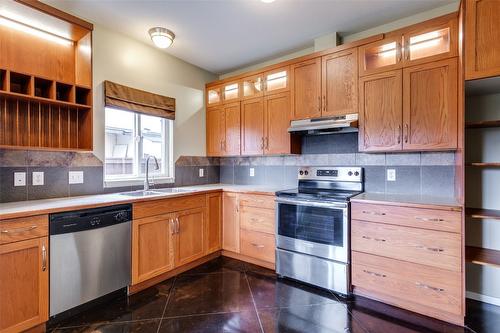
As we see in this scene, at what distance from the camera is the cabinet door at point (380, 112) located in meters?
2.28

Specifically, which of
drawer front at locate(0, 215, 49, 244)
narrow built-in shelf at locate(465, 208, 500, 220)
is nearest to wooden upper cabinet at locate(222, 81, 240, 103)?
drawer front at locate(0, 215, 49, 244)

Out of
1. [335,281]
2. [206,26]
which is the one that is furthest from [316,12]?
[335,281]

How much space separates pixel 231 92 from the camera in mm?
3525

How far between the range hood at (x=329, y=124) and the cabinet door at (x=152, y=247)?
5.41 ft

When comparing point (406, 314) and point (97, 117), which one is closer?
point (406, 314)

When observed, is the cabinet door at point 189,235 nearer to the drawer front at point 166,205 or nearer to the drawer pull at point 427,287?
the drawer front at point 166,205

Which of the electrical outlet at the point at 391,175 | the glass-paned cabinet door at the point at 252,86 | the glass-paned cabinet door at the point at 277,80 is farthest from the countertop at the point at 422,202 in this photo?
the glass-paned cabinet door at the point at 252,86

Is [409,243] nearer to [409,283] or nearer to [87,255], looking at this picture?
[409,283]

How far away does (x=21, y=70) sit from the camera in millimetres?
2121

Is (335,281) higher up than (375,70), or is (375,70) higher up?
(375,70)

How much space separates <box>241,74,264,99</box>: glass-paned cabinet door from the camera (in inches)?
126

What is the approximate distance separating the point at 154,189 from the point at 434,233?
9.12 ft

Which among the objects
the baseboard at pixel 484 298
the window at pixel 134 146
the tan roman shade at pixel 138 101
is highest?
the tan roman shade at pixel 138 101

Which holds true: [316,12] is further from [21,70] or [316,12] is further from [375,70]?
[21,70]
